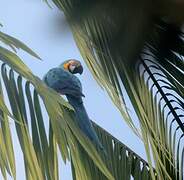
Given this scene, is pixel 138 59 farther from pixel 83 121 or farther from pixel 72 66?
pixel 72 66

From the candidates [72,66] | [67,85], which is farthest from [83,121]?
[72,66]

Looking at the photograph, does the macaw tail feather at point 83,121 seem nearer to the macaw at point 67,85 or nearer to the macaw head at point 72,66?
the macaw at point 67,85

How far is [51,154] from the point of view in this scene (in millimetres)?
889

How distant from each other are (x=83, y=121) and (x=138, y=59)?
0.99 metres

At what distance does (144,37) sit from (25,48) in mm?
445

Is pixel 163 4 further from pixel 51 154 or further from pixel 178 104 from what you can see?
pixel 178 104

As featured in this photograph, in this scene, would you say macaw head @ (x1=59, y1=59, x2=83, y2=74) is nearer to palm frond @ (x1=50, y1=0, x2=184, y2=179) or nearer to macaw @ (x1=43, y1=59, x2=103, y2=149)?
macaw @ (x1=43, y1=59, x2=103, y2=149)

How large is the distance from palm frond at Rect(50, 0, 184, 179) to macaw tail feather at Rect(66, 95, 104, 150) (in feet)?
0.45

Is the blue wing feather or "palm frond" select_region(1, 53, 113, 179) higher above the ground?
the blue wing feather

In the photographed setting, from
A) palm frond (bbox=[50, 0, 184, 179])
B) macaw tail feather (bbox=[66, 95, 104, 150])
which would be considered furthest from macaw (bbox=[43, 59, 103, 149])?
palm frond (bbox=[50, 0, 184, 179])

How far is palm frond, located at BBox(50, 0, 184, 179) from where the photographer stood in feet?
1.29

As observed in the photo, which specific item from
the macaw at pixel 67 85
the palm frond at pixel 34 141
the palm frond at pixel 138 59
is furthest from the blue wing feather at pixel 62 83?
the palm frond at pixel 34 141

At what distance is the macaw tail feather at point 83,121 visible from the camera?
1.39m

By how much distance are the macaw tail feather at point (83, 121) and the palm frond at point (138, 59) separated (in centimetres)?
14
